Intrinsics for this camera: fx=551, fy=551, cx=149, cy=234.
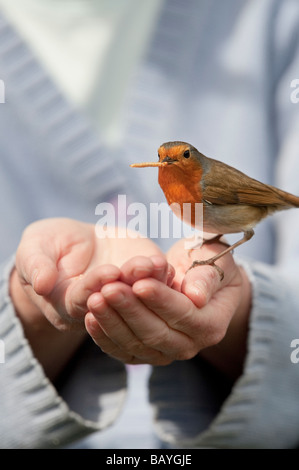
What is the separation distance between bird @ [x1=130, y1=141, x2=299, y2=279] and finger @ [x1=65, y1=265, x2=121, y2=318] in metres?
0.15

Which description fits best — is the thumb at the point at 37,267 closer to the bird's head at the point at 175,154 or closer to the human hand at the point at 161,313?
the human hand at the point at 161,313

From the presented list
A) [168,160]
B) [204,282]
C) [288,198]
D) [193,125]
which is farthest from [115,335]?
[193,125]

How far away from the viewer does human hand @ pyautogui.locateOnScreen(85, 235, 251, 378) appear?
0.71 metres

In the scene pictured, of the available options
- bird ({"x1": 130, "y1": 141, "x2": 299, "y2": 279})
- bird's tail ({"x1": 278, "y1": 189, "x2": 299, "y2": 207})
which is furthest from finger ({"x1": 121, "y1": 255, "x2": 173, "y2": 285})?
bird's tail ({"x1": 278, "y1": 189, "x2": 299, "y2": 207})

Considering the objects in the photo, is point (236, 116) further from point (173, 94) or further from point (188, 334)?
point (188, 334)

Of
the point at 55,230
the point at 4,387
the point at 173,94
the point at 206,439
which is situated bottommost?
the point at 206,439

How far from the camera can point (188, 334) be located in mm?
828

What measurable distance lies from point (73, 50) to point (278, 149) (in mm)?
644

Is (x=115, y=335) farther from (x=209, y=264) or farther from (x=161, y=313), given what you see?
(x=209, y=264)

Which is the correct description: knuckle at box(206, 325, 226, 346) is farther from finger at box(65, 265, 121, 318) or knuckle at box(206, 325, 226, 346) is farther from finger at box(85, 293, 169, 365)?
finger at box(65, 265, 121, 318)

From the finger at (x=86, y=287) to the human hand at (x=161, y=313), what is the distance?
0.01 meters

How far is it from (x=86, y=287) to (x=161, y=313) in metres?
0.11

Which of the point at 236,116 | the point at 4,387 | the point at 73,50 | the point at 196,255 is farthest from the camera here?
the point at 73,50

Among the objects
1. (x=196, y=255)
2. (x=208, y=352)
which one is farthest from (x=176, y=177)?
(x=208, y=352)
